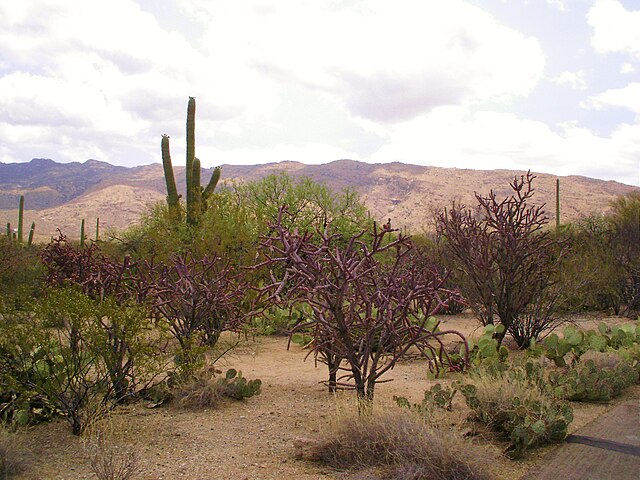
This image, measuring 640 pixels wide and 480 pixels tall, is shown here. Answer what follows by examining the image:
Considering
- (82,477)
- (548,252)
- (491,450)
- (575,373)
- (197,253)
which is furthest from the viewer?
(197,253)

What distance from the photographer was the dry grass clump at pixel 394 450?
5.20m

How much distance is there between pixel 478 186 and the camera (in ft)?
314

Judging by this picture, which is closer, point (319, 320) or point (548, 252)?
point (319, 320)

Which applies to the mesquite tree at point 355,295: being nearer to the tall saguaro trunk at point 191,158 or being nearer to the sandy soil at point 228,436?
the sandy soil at point 228,436

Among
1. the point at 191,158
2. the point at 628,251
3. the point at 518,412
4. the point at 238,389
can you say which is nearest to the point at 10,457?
the point at 238,389

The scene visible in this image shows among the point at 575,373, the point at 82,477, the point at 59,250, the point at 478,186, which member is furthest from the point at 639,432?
the point at 478,186

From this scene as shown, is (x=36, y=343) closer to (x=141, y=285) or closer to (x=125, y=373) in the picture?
(x=125, y=373)

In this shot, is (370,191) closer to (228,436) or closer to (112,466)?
(228,436)

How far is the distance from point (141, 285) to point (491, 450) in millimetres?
5874

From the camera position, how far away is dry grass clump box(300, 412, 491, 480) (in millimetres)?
5199

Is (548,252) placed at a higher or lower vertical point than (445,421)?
higher

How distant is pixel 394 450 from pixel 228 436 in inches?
78.8

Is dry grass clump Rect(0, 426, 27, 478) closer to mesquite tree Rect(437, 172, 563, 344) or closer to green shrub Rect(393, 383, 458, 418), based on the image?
green shrub Rect(393, 383, 458, 418)

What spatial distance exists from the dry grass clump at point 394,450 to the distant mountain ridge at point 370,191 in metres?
63.5
